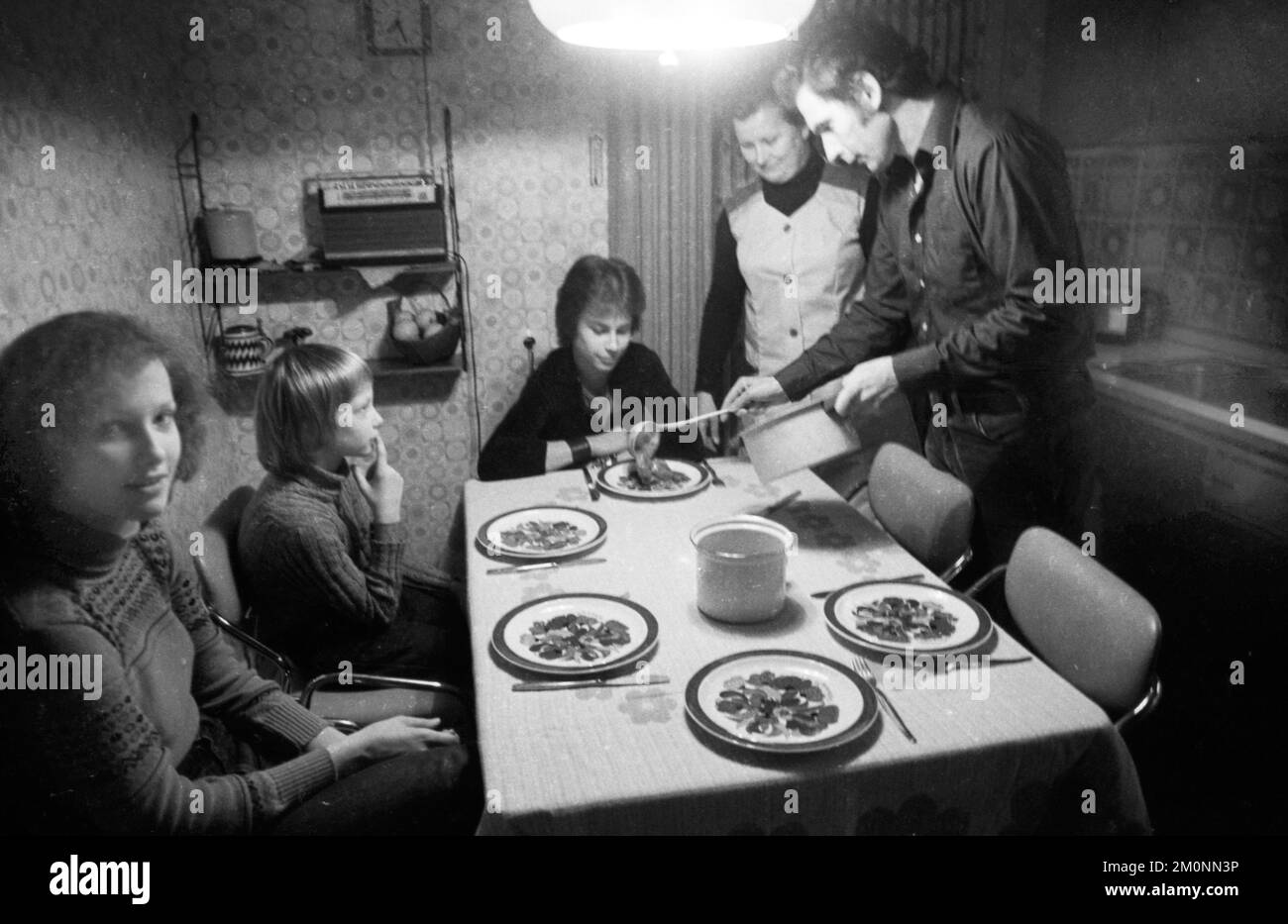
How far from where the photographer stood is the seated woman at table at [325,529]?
152cm

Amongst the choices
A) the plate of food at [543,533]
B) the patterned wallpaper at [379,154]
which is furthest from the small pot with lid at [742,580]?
the patterned wallpaper at [379,154]

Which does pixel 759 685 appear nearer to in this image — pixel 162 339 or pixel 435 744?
pixel 435 744

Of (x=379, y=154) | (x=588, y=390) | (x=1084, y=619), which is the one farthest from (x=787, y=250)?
(x=1084, y=619)

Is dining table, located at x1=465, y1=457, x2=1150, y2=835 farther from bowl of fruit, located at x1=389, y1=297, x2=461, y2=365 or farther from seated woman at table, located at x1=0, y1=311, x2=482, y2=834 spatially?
bowl of fruit, located at x1=389, y1=297, x2=461, y2=365

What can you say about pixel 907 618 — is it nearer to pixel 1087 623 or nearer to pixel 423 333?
pixel 1087 623

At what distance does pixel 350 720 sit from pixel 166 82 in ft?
5.35

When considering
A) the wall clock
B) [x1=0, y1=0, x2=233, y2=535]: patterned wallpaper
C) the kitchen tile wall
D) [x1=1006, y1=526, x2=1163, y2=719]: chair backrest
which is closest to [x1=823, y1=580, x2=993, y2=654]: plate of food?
[x1=1006, y1=526, x2=1163, y2=719]: chair backrest

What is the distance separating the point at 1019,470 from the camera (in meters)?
1.92

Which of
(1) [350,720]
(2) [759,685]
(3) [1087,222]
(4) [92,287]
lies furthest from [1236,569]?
(4) [92,287]

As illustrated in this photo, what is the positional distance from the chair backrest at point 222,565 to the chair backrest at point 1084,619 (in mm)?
1290

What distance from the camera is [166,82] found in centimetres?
224

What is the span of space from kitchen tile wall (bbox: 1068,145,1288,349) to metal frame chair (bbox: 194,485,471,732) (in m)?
2.22

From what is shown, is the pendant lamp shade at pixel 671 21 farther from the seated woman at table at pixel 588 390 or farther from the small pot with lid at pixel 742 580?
the seated woman at table at pixel 588 390
